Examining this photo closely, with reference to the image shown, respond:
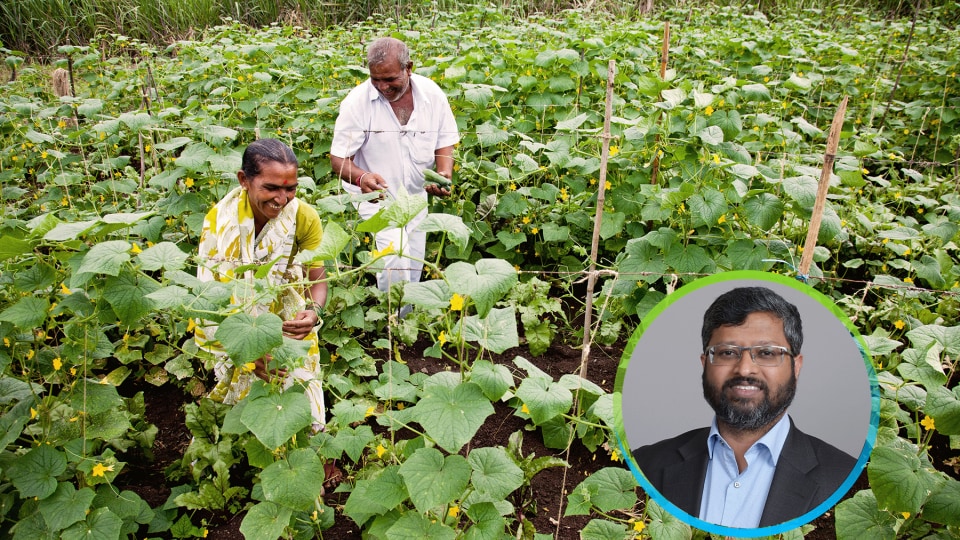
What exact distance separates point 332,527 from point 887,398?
1.74 meters

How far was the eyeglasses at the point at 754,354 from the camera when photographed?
1.14 meters

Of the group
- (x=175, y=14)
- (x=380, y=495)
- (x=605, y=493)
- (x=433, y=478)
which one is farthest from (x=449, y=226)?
(x=175, y=14)

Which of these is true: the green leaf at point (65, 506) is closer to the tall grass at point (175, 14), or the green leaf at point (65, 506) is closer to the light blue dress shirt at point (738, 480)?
the light blue dress shirt at point (738, 480)

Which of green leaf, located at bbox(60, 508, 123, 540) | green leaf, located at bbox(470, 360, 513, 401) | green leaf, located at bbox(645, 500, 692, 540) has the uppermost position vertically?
green leaf, located at bbox(470, 360, 513, 401)

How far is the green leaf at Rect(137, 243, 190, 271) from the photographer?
1714 mm

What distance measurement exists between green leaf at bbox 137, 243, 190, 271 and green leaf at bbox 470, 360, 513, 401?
825 millimetres

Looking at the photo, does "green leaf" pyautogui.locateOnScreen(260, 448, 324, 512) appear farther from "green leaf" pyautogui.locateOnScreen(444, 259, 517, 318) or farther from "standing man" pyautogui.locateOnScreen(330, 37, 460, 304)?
"standing man" pyautogui.locateOnScreen(330, 37, 460, 304)

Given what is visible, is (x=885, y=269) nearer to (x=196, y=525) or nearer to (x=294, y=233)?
(x=294, y=233)

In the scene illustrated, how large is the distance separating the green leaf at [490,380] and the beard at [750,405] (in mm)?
530

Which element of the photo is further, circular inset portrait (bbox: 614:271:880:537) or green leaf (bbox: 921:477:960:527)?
green leaf (bbox: 921:477:960:527)

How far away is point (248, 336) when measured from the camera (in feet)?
4.97

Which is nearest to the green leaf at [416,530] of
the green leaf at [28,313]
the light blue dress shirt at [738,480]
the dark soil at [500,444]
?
the dark soil at [500,444]

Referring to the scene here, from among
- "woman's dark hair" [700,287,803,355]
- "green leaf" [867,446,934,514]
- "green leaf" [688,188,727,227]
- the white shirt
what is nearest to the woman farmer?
the white shirt

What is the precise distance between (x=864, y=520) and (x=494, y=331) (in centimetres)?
102
